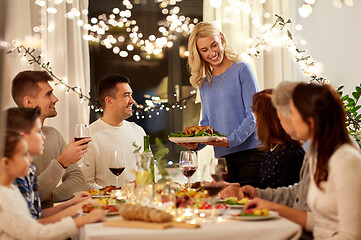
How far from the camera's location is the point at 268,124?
99.2 inches

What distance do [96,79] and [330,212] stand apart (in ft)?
11.3

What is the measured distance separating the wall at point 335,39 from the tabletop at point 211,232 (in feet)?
11.0

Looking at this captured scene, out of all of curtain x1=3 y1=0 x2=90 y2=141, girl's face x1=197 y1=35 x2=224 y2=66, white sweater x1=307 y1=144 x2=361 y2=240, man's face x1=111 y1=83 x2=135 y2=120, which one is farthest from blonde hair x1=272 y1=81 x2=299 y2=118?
curtain x1=3 y1=0 x2=90 y2=141

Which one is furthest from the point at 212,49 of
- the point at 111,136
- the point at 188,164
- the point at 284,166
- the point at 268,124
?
the point at 284,166

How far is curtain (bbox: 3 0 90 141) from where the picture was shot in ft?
14.4

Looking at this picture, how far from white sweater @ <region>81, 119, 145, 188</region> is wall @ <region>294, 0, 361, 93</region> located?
2.11 m

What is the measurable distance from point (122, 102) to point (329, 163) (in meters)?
2.25

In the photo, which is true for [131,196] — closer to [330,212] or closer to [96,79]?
[330,212]

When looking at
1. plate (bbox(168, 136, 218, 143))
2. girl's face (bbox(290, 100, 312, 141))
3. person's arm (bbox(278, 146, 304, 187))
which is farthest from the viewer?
plate (bbox(168, 136, 218, 143))

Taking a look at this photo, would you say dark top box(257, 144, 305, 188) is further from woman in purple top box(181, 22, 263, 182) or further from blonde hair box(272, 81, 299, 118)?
woman in purple top box(181, 22, 263, 182)

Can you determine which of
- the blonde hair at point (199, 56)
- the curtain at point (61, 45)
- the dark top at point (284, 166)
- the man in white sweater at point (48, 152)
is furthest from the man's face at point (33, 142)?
the curtain at point (61, 45)

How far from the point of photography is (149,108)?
4.95m

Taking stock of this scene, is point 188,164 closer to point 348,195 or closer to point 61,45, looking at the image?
point 348,195

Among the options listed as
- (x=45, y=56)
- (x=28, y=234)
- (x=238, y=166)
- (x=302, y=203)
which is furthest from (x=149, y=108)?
(x=28, y=234)
